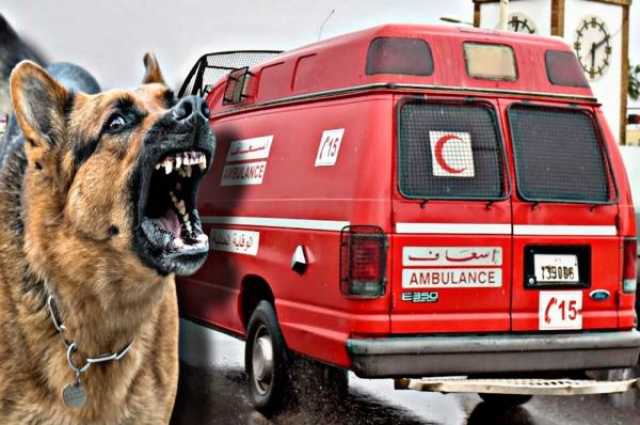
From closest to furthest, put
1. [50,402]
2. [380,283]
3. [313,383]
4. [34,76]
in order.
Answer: [34,76] → [50,402] → [380,283] → [313,383]

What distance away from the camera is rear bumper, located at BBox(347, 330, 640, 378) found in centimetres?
596

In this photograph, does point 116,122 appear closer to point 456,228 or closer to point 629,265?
point 456,228

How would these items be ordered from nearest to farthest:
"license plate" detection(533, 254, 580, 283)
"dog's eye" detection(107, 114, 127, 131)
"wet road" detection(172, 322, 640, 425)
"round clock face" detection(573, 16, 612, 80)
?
Result: "dog's eye" detection(107, 114, 127, 131) → "license plate" detection(533, 254, 580, 283) → "wet road" detection(172, 322, 640, 425) → "round clock face" detection(573, 16, 612, 80)

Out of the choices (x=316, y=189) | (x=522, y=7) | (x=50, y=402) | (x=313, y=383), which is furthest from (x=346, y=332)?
(x=522, y=7)

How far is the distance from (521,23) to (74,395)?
87.3ft

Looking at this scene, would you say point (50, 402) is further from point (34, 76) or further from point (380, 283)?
point (380, 283)

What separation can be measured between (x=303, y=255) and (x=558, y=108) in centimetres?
189

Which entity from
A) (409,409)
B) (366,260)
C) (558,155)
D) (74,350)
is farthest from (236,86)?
(74,350)

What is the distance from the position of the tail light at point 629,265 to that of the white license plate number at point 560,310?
0.45 metres

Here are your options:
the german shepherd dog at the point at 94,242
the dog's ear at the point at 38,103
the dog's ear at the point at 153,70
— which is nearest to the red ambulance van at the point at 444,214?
the german shepherd dog at the point at 94,242

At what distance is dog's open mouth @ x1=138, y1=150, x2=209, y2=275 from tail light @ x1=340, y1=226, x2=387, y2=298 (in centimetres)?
337

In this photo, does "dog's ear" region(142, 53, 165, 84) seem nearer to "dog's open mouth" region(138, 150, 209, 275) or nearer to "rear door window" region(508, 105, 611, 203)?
"dog's open mouth" region(138, 150, 209, 275)

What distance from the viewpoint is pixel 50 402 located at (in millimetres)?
3088

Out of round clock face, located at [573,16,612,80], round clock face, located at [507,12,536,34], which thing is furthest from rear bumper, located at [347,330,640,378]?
round clock face, located at [573,16,612,80]
